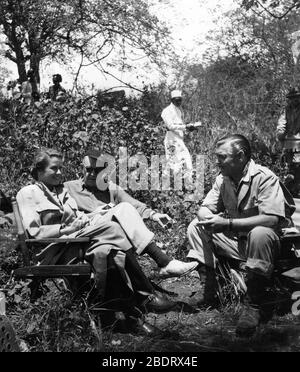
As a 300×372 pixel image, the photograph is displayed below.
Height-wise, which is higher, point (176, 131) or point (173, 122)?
point (173, 122)

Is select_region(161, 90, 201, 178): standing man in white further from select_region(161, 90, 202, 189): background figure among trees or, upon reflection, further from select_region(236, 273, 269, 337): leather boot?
select_region(236, 273, 269, 337): leather boot

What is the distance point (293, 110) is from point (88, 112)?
3170mm

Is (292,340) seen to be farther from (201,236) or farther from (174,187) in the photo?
(174,187)

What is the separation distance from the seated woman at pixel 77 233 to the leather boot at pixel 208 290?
0.88 feet

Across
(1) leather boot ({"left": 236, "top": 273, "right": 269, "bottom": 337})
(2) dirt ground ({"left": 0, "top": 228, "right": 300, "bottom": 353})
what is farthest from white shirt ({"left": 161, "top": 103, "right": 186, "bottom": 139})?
(1) leather boot ({"left": 236, "top": 273, "right": 269, "bottom": 337})

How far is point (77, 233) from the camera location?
4.18m

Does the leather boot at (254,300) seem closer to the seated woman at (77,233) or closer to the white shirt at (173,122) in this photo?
the seated woman at (77,233)

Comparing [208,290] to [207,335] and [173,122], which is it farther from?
[173,122]

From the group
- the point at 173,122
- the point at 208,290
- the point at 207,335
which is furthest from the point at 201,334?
the point at 173,122

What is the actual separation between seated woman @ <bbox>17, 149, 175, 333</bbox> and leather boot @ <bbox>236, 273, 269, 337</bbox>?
1.93 feet

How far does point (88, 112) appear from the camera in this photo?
733 cm

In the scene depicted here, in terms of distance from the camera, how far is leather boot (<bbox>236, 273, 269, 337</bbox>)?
156 inches

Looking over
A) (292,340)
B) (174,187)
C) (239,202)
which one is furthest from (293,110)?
(292,340)

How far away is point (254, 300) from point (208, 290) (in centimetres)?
49
